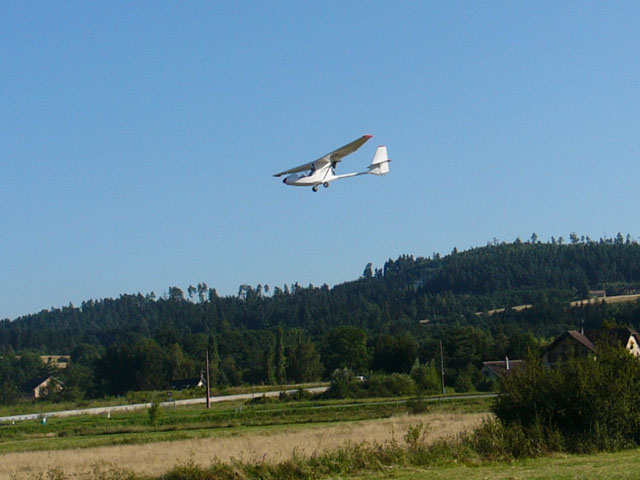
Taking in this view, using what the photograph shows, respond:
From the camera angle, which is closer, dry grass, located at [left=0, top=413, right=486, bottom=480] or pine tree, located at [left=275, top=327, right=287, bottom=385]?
dry grass, located at [left=0, top=413, right=486, bottom=480]

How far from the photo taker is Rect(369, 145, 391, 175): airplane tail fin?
39.2 m

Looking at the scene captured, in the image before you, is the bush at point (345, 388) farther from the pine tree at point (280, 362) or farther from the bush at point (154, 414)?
the pine tree at point (280, 362)

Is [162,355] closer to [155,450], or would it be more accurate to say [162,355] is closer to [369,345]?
[369,345]

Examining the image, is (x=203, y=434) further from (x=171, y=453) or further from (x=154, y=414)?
(x=171, y=453)

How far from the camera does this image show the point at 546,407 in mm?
23547

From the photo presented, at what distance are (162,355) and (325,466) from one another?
372 feet

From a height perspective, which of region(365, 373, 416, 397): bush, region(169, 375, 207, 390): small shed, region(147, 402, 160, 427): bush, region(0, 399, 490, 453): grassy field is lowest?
region(169, 375, 207, 390): small shed

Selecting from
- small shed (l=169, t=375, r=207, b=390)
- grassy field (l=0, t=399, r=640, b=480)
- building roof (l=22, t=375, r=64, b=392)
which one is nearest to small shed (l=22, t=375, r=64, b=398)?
building roof (l=22, t=375, r=64, b=392)

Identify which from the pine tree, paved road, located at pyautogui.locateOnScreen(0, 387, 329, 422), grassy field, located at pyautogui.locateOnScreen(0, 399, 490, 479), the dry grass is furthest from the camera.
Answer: the pine tree

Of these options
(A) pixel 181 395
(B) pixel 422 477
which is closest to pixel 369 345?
(A) pixel 181 395

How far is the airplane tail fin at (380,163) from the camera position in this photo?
1542 inches

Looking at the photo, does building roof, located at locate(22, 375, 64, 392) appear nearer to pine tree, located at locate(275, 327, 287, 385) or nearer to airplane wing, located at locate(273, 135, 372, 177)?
pine tree, located at locate(275, 327, 287, 385)

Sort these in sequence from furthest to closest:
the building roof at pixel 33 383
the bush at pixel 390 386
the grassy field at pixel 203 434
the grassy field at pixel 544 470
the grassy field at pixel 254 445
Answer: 1. the building roof at pixel 33 383
2. the bush at pixel 390 386
3. the grassy field at pixel 203 434
4. the grassy field at pixel 254 445
5. the grassy field at pixel 544 470

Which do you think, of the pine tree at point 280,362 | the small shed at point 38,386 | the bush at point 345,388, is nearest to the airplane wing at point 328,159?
the bush at point 345,388
